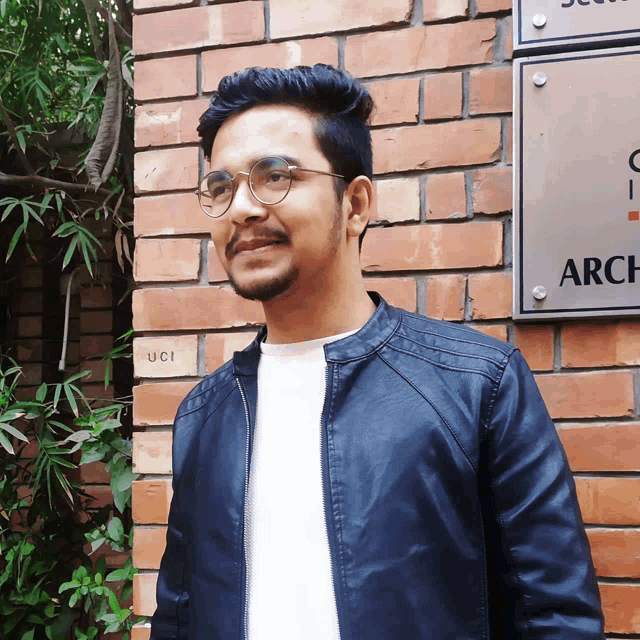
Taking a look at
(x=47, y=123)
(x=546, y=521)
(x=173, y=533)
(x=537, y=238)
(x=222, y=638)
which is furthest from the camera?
(x=47, y=123)

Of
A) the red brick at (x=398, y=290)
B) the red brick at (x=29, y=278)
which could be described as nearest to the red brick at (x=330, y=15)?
the red brick at (x=398, y=290)

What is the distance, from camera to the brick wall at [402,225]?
134 cm

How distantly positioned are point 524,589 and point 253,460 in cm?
47

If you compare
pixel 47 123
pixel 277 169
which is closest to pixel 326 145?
pixel 277 169

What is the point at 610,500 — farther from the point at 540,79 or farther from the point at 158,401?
the point at 158,401

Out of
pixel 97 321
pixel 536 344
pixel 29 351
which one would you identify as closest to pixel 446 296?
pixel 536 344

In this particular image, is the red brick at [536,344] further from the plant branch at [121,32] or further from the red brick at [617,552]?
the plant branch at [121,32]

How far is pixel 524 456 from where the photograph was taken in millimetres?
987

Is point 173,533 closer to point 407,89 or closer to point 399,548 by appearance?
point 399,548

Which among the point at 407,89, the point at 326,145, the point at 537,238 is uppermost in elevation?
the point at 407,89

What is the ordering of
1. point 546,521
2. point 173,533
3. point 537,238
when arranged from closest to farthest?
point 546,521
point 173,533
point 537,238

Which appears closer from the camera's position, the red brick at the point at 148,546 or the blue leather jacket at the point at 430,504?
the blue leather jacket at the point at 430,504

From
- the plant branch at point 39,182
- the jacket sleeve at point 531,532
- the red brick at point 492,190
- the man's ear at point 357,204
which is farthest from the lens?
the plant branch at point 39,182

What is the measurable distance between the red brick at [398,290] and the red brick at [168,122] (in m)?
0.54
